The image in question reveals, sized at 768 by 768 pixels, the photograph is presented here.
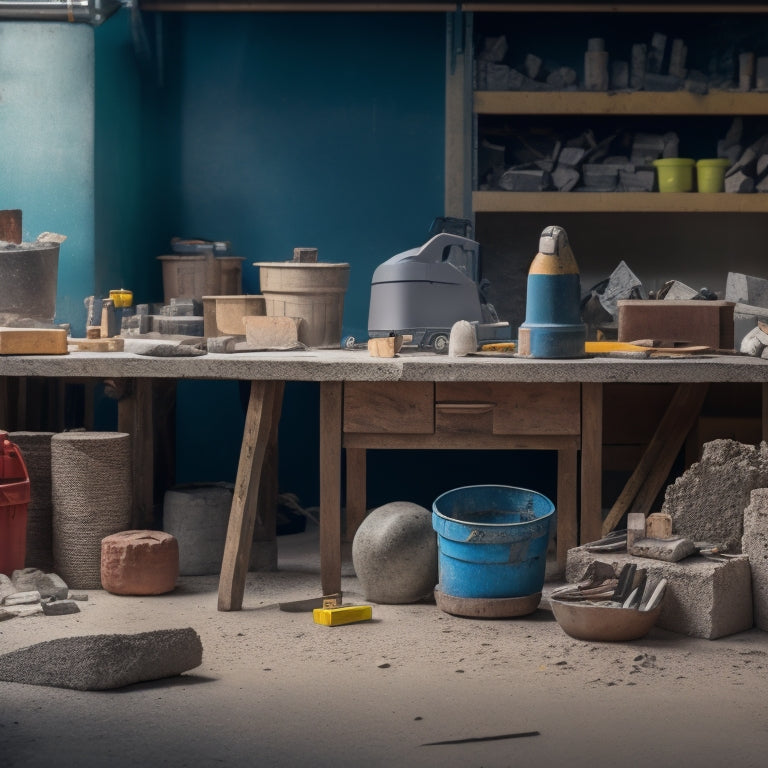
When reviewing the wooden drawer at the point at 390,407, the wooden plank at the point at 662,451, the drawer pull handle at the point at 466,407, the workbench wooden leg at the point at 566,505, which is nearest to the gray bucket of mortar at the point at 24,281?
the wooden drawer at the point at 390,407

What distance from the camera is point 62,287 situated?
6641 millimetres

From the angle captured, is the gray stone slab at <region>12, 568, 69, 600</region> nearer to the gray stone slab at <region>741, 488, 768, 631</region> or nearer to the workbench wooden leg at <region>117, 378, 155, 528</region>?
the workbench wooden leg at <region>117, 378, 155, 528</region>

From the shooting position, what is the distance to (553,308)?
17.8 feet

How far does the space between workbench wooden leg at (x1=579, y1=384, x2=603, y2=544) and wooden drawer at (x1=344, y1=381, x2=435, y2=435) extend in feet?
2.11

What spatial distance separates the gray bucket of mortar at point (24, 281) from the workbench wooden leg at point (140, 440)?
22.3 inches

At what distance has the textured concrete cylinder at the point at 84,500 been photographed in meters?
5.73

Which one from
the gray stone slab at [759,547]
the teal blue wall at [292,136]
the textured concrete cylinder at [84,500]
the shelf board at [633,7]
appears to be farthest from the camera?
the teal blue wall at [292,136]

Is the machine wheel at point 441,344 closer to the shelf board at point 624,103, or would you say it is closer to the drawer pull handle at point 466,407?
the drawer pull handle at point 466,407

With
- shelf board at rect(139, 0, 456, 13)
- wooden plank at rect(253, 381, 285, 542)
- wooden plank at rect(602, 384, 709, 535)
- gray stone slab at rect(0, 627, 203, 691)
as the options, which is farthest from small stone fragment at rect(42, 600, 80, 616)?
shelf board at rect(139, 0, 456, 13)

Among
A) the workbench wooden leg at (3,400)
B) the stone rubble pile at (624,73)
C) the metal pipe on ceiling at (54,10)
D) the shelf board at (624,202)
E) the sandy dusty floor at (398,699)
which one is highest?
the metal pipe on ceiling at (54,10)

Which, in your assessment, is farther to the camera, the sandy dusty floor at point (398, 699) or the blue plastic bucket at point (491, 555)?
the blue plastic bucket at point (491, 555)

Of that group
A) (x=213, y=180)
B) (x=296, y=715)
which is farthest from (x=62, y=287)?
(x=296, y=715)

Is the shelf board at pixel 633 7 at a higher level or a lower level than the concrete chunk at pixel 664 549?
higher

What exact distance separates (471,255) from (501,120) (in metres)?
1.07
